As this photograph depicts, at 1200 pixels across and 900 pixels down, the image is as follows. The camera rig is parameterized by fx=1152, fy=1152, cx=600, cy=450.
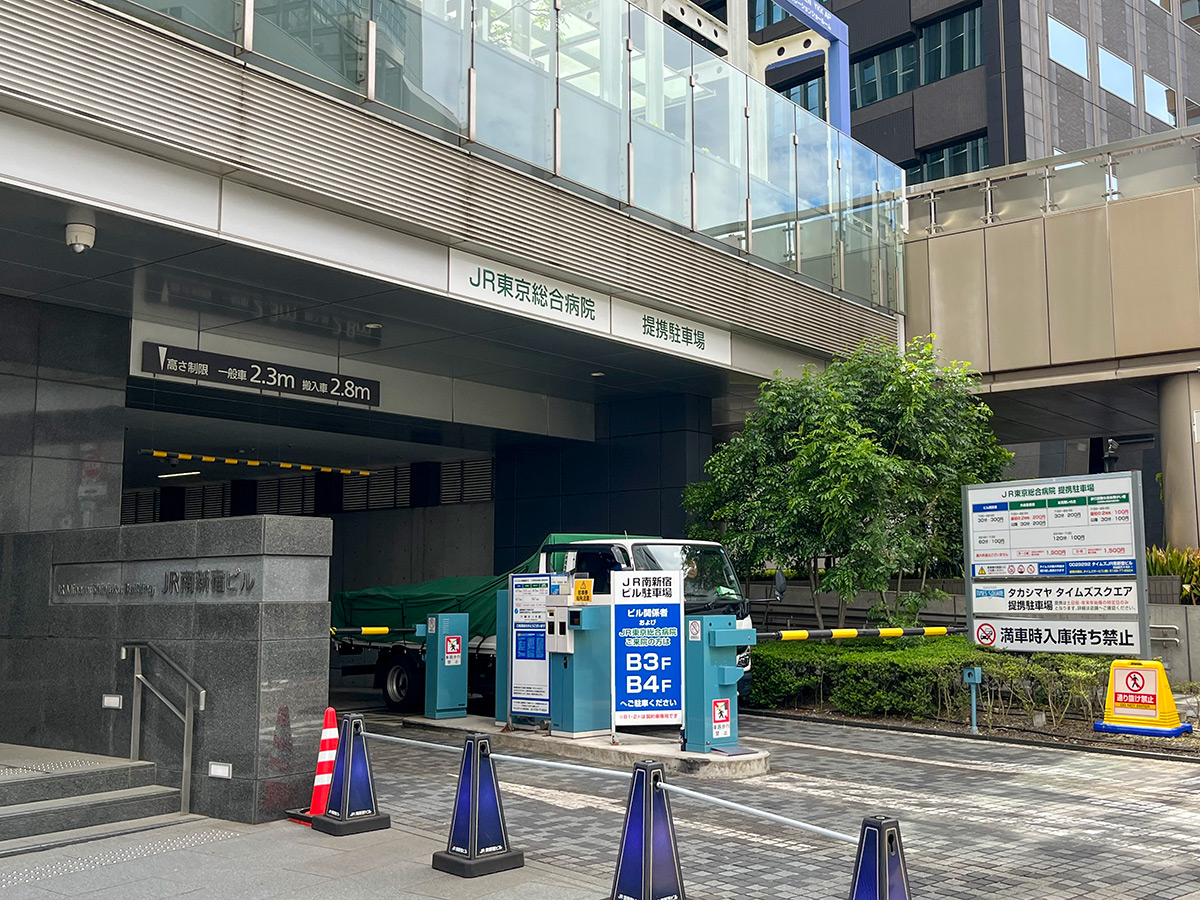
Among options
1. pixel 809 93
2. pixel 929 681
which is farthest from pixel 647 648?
pixel 809 93

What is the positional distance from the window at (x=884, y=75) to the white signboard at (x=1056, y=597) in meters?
30.7

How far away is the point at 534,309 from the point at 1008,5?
29.4 m

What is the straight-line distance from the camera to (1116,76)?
1625 inches

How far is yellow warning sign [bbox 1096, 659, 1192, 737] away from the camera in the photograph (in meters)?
12.1

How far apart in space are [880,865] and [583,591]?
726cm

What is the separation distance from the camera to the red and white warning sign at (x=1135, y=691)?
40.2 ft

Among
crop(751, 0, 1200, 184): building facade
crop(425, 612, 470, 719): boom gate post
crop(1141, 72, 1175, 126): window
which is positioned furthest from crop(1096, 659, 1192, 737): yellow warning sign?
crop(1141, 72, 1175, 126): window

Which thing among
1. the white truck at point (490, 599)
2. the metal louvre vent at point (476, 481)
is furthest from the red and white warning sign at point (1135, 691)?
the metal louvre vent at point (476, 481)

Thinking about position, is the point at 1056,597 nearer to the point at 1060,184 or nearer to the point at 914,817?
the point at 914,817

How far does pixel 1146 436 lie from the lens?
3638 cm

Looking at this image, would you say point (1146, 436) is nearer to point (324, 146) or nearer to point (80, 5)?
point (324, 146)

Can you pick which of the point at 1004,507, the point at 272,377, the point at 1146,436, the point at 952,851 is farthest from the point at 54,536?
the point at 1146,436

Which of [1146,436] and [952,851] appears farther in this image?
[1146,436]

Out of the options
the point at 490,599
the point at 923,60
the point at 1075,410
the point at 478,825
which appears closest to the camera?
the point at 478,825
